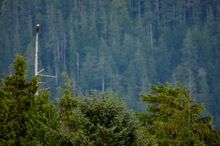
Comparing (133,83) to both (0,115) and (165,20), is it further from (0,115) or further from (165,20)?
(0,115)

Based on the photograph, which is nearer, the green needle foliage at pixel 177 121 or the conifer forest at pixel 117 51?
the green needle foliage at pixel 177 121

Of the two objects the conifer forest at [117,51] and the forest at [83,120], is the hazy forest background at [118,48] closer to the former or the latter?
the conifer forest at [117,51]

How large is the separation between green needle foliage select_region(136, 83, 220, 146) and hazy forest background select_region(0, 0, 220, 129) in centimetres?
11434

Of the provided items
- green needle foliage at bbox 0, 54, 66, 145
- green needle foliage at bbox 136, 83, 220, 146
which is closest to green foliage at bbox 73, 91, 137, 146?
green needle foliage at bbox 0, 54, 66, 145

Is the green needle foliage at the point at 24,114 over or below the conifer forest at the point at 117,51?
below

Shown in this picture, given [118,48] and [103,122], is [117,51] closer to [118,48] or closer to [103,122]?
[118,48]

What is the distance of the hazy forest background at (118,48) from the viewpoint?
154 meters

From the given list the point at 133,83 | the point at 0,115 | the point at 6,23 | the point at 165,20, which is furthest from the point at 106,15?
the point at 0,115

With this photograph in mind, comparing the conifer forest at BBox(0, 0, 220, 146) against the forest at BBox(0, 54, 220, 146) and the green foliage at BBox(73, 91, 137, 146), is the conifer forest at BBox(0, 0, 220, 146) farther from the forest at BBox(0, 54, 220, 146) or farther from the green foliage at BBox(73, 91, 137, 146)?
the green foliage at BBox(73, 91, 137, 146)

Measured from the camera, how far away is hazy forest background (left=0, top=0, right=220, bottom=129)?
154m

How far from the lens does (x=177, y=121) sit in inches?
582

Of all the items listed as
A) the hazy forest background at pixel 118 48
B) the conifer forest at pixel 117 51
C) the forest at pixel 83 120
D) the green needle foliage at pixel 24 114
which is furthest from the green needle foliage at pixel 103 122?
the hazy forest background at pixel 118 48

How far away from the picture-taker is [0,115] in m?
13.4

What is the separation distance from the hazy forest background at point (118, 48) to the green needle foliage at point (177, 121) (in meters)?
114
